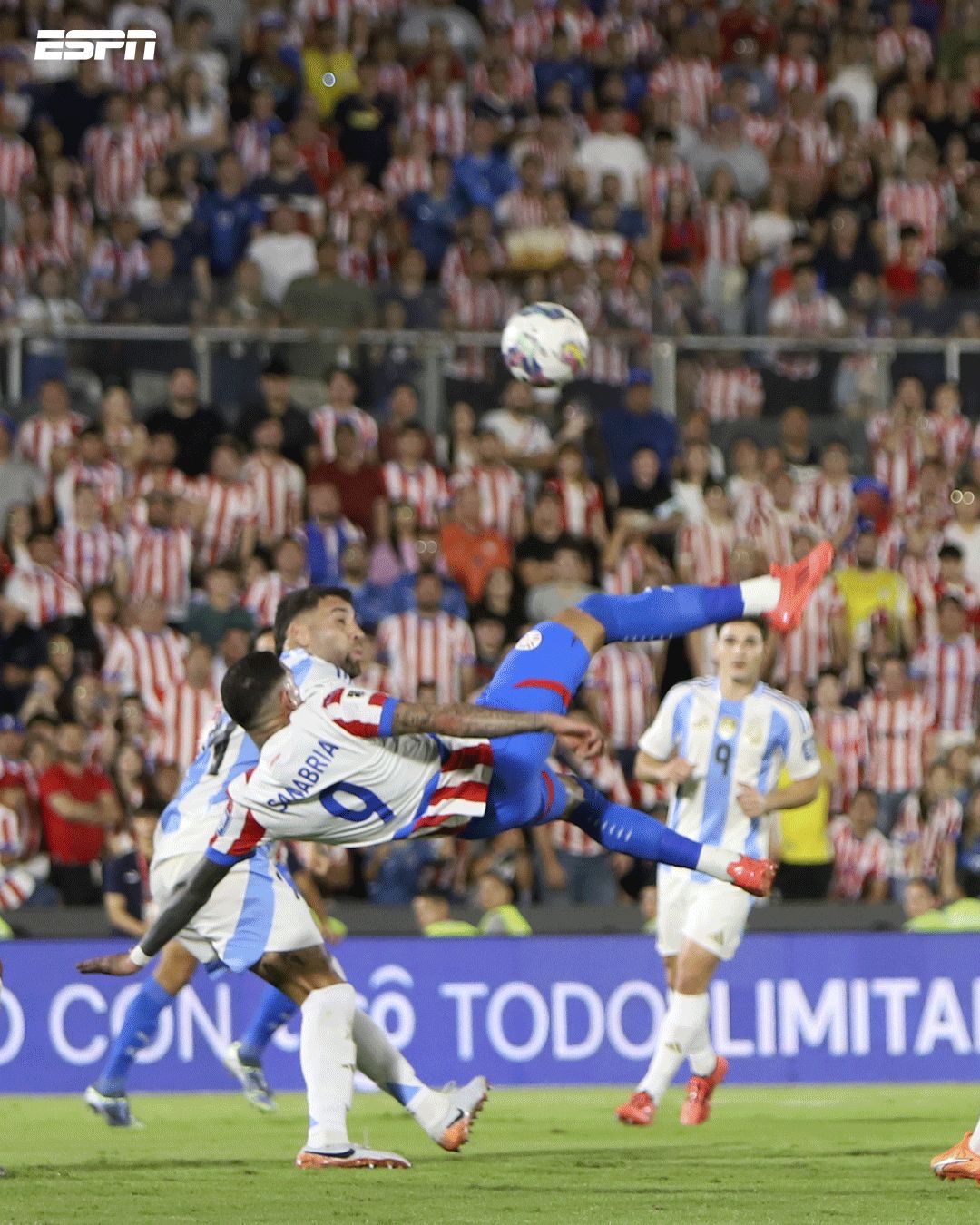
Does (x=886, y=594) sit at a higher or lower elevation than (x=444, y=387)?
lower

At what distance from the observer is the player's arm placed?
828cm

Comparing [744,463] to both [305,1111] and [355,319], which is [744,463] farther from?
[305,1111]

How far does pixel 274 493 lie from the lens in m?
15.8

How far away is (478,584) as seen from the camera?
51.6 feet

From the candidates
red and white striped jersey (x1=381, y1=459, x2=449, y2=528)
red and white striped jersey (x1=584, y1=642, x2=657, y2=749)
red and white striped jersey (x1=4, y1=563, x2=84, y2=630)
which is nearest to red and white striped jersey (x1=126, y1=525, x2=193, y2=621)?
red and white striped jersey (x1=4, y1=563, x2=84, y2=630)

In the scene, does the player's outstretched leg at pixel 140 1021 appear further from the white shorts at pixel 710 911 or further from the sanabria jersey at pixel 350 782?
the sanabria jersey at pixel 350 782

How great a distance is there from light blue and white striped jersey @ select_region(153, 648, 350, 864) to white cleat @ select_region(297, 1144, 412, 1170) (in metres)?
1.44

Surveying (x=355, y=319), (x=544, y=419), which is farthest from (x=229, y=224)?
(x=544, y=419)

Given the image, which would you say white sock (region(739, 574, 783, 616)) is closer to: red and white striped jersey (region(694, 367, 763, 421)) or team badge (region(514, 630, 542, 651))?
team badge (region(514, 630, 542, 651))

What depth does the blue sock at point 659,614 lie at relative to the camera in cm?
897

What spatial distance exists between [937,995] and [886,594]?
13.0 ft

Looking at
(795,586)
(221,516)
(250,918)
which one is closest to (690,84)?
(221,516)

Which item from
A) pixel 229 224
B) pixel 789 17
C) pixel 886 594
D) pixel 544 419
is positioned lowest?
pixel 886 594

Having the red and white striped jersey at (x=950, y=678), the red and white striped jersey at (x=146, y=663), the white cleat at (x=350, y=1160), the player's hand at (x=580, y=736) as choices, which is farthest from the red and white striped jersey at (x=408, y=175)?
the player's hand at (x=580, y=736)
